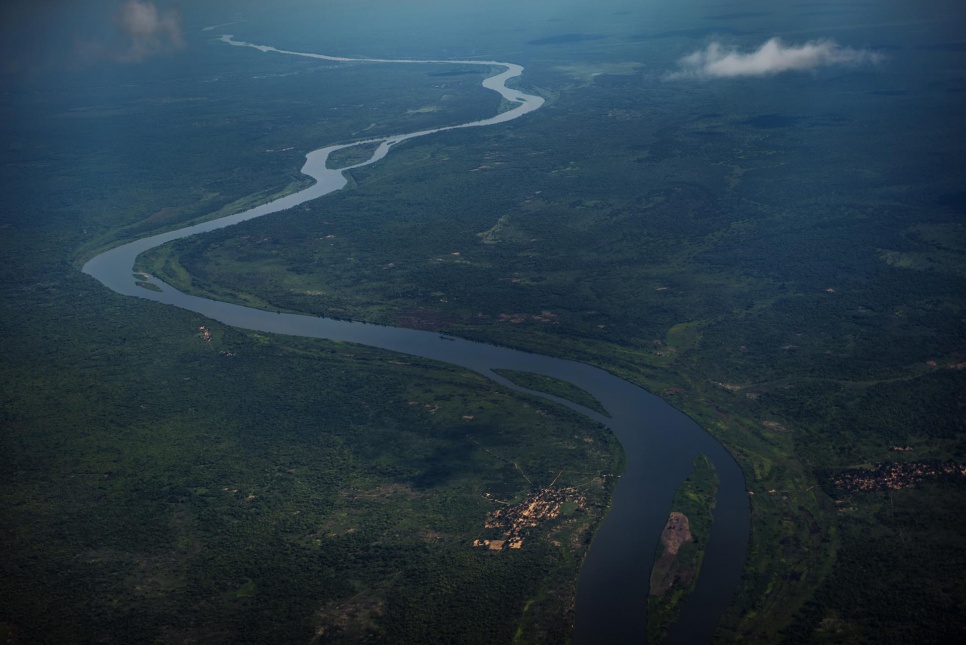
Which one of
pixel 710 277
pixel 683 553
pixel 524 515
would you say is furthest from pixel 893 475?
pixel 710 277

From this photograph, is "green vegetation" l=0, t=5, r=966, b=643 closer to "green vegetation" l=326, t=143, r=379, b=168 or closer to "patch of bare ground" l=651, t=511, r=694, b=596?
"green vegetation" l=326, t=143, r=379, b=168

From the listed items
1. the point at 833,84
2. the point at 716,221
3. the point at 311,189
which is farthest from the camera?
the point at 833,84

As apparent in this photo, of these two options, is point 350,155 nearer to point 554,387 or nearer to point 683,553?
point 554,387

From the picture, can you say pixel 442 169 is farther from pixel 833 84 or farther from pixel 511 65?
pixel 511 65

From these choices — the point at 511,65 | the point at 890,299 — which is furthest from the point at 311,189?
the point at 511,65

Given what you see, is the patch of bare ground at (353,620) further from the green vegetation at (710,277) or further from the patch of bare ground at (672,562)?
the green vegetation at (710,277)

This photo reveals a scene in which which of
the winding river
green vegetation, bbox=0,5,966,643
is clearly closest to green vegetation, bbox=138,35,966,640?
green vegetation, bbox=0,5,966,643
